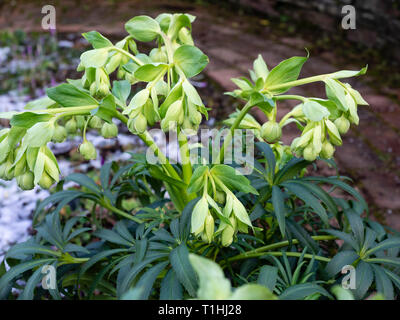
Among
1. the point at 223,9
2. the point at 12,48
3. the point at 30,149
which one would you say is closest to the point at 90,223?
the point at 30,149

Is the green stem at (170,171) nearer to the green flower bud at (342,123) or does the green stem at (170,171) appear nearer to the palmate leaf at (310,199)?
the palmate leaf at (310,199)

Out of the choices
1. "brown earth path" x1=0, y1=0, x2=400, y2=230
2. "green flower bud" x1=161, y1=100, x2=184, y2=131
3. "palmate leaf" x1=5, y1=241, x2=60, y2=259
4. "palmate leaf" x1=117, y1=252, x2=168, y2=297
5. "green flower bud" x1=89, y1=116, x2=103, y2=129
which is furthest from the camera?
"brown earth path" x1=0, y1=0, x2=400, y2=230

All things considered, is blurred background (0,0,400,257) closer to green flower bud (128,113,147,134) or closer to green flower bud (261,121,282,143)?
green flower bud (261,121,282,143)

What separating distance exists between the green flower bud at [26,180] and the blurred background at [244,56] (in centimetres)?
99

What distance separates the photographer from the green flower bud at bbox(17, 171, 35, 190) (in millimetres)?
1010

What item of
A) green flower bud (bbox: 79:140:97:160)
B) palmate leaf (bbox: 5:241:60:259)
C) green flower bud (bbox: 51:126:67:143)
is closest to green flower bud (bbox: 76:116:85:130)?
green flower bud (bbox: 79:140:97:160)

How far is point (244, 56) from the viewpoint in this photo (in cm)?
318

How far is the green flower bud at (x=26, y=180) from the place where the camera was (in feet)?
3.31

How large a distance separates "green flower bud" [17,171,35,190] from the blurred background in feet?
3.25

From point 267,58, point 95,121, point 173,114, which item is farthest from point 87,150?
point 267,58

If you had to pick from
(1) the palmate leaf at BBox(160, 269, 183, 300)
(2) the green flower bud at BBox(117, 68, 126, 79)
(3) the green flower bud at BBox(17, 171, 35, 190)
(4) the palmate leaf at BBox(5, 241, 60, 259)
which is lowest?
(4) the palmate leaf at BBox(5, 241, 60, 259)

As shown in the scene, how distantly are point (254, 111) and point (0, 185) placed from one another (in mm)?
1533

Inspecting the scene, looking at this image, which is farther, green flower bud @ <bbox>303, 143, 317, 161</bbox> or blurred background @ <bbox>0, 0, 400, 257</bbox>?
blurred background @ <bbox>0, 0, 400, 257</bbox>
